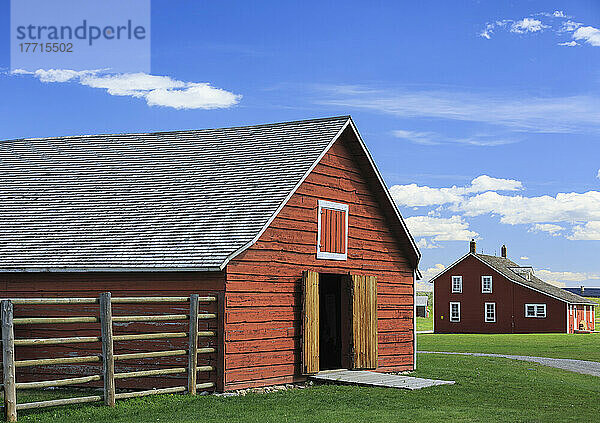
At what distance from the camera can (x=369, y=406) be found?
53.2 ft

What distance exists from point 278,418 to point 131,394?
3.36m

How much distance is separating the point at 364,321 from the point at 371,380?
2481mm

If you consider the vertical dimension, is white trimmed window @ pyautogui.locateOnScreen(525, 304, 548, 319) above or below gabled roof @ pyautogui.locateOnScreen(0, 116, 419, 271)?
below

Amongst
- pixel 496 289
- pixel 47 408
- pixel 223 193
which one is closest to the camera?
pixel 47 408

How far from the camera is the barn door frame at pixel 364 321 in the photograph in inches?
856

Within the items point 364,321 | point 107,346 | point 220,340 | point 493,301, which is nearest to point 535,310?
point 493,301

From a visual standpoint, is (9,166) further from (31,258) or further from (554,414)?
(554,414)

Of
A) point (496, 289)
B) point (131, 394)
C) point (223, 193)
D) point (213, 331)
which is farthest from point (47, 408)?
point (496, 289)

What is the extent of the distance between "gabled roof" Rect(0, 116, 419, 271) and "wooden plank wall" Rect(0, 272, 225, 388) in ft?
1.40

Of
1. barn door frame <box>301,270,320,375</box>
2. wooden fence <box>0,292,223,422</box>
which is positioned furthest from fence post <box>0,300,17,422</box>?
barn door frame <box>301,270,320,375</box>

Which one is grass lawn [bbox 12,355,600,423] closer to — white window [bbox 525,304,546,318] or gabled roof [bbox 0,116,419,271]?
gabled roof [bbox 0,116,419,271]

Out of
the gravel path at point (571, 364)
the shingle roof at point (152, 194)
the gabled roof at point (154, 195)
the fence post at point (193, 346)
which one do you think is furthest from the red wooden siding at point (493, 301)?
the fence post at point (193, 346)

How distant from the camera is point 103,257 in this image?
1897 centimetres

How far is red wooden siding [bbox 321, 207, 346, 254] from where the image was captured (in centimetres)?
2130
